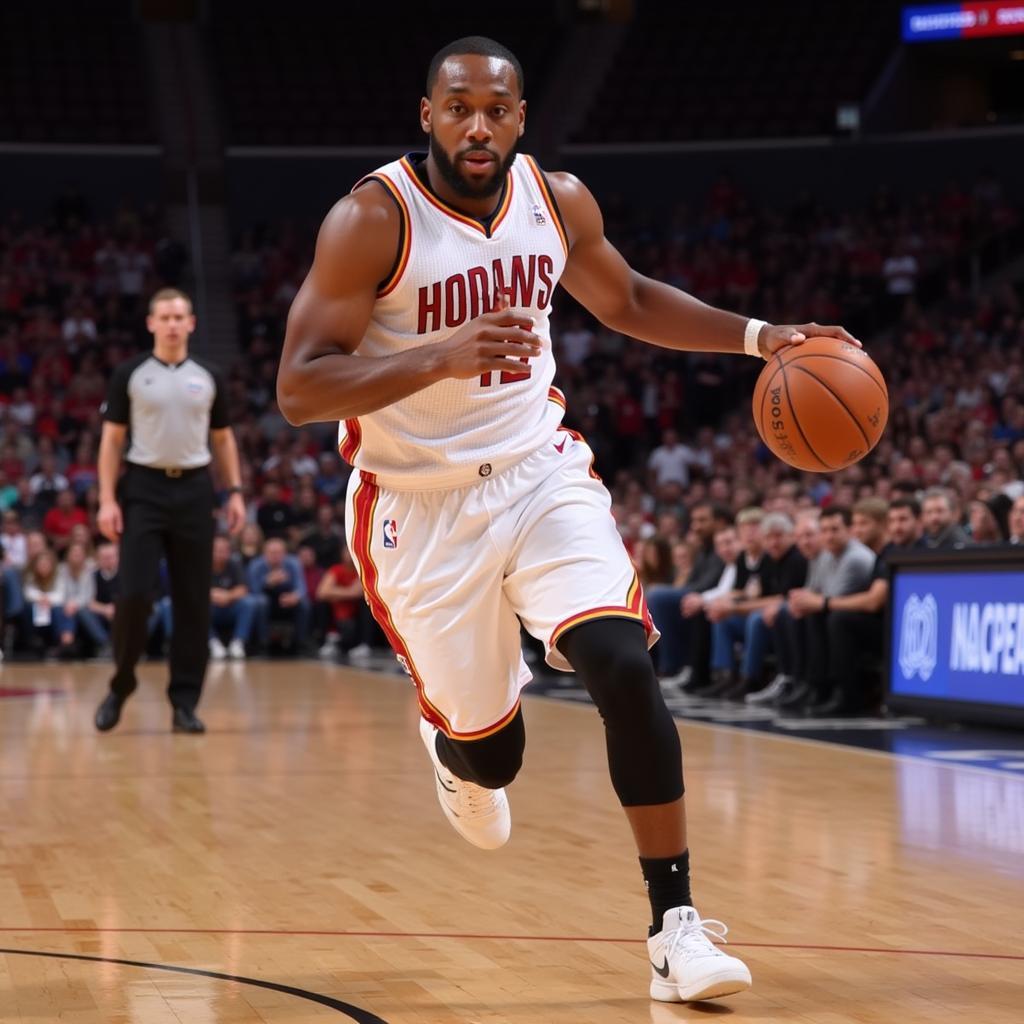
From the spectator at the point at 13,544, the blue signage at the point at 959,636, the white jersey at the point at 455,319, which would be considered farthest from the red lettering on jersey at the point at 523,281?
the spectator at the point at 13,544

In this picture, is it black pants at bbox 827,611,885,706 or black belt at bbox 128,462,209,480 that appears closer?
black belt at bbox 128,462,209,480

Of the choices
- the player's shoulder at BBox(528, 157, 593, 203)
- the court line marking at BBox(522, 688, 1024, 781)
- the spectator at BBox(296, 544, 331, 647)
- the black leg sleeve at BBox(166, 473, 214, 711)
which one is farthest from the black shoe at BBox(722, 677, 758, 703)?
the player's shoulder at BBox(528, 157, 593, 203)

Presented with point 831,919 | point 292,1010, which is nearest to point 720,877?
point 831,919

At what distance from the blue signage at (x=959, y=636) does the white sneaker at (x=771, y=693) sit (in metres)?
1.16

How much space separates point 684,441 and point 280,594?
19.4 feet

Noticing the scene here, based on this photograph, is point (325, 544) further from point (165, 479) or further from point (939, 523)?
point (165, 479)

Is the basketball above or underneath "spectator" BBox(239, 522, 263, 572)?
above

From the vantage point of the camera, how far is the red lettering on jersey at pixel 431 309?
3557 mm

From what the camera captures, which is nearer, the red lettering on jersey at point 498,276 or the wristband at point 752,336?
the red lettering on jersey at point 498,276

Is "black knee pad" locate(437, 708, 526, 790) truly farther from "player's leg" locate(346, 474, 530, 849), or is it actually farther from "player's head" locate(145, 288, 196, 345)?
"player's head" locate(145, 288, 196, 345)

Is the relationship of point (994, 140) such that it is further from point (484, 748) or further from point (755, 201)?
point (484, 748)

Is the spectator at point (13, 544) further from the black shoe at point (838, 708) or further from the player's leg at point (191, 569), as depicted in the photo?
the black shoe at point (838, 708)

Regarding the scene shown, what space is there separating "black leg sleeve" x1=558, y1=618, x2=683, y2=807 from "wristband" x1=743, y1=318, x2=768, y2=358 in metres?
0.86

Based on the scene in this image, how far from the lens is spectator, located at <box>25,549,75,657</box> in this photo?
51.1ft
